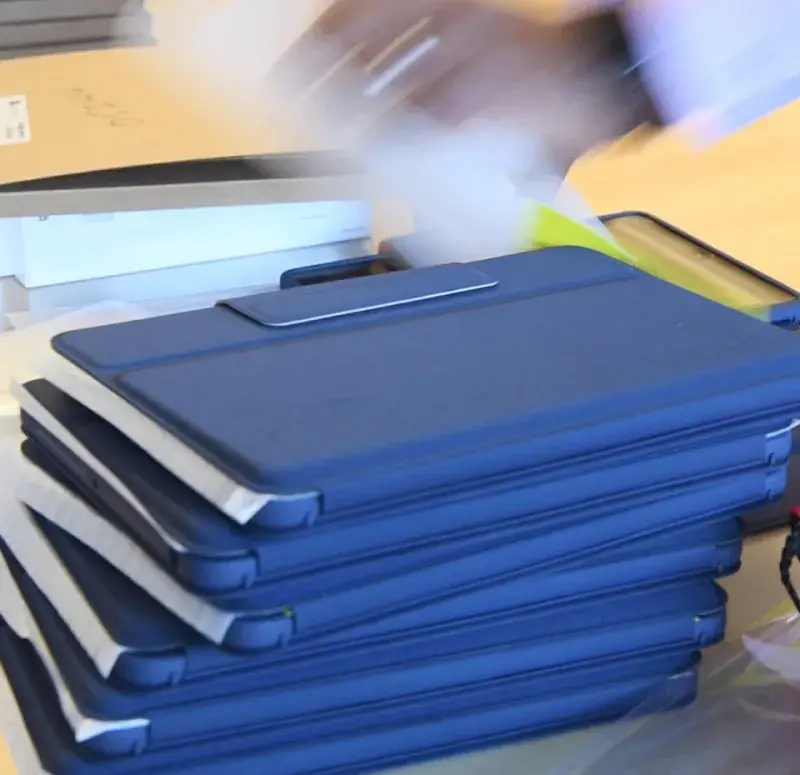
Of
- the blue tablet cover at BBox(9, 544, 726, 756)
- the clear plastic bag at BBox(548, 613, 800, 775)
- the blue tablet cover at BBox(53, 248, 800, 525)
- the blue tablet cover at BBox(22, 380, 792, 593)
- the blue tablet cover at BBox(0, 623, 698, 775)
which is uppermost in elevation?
the blue tablet cover at BBox(53, 248, 800, 525)

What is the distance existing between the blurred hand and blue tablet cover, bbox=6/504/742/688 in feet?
0.62

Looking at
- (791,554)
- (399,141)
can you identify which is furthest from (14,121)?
(791,554)

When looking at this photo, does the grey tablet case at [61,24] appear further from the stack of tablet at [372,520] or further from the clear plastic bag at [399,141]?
the stack of tablet at [372,520]

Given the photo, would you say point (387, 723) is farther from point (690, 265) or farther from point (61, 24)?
point (61, 24)

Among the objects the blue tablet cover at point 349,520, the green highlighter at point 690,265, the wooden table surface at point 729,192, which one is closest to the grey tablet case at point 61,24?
the wooden table surface at point 729,192

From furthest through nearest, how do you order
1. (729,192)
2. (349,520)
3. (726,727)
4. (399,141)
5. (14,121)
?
(729,192) < (14,121) < (399,141) < (726,727) < (349,520)

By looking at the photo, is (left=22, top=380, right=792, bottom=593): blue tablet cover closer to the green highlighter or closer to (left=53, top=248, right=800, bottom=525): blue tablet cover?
(left=53, top=248, right=800, bottom=525): blue tablet cover

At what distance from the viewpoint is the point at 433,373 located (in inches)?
17.5

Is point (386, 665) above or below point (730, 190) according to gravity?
below

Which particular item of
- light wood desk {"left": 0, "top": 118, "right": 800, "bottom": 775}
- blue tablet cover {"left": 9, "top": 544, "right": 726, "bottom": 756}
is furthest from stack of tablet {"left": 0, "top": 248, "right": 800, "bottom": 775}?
light wood desk {"left": 0, "top": 118, "right": 800, "bottom": 775}

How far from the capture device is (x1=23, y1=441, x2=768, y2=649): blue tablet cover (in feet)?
1.27

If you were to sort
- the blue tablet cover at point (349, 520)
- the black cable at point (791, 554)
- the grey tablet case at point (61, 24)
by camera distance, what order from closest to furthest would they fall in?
the blue tablet cover at point (349, 520) → the black cable at point (791, 554) → the grey tablet case at point (61, 24)

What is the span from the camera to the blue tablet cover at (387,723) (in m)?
0.42

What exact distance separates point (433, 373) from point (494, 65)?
0.16m
